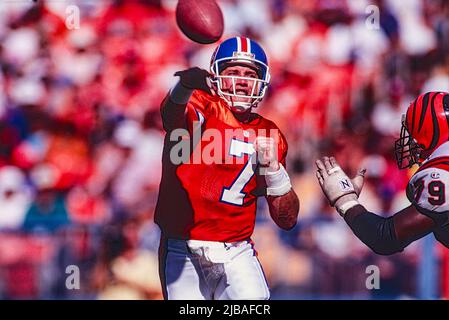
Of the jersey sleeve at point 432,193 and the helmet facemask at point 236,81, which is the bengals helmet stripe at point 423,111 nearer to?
the jersey sleeve at point 432,193

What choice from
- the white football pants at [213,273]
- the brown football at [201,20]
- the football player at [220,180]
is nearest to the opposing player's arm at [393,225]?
the football player at [220,180]

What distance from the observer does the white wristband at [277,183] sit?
338cm

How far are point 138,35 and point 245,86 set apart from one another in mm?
1505

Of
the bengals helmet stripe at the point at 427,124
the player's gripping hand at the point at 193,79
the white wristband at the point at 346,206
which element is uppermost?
the player's gripping hand at the point at 193,79

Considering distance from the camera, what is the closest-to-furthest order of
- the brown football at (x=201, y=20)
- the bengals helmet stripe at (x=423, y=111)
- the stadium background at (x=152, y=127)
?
the bengals helmet stripe at (x=423, y=111)
the brown football at (x=201, y=20)
the stadium background at (x=152, y=127)

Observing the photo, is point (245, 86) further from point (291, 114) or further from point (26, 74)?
point (26, 74)

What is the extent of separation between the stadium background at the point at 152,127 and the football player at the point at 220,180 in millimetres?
861

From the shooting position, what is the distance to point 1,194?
471 centimetres

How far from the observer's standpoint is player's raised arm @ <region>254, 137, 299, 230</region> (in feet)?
10.8

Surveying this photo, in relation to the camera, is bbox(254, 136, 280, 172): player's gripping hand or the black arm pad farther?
the black arm pad

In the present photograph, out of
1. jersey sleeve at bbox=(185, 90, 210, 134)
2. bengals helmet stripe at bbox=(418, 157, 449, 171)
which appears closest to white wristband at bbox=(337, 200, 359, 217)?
bengals helmet stripe at bbox=(418, 157, 449, 171)

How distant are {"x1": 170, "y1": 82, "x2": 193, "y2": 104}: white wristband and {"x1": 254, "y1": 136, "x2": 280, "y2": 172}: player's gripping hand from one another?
0.37m

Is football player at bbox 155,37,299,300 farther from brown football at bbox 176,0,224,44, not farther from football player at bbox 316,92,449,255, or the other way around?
football player at bbox 316,92,449,255
